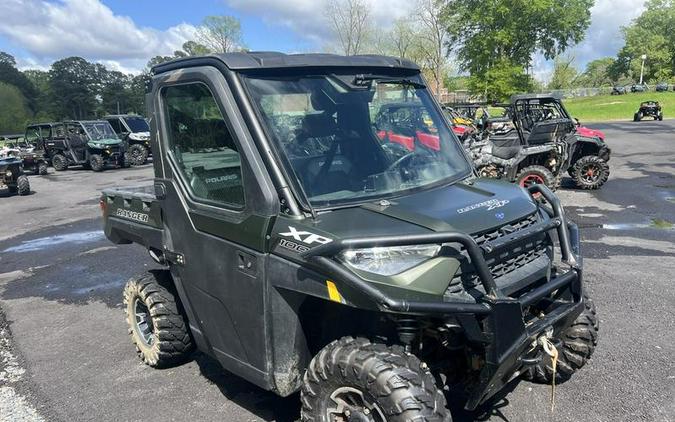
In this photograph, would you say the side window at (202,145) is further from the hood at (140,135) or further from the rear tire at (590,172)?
the hood at (140,135)

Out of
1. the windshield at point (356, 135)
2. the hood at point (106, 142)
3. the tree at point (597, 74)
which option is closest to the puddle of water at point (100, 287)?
the windshield at point (356, 135)

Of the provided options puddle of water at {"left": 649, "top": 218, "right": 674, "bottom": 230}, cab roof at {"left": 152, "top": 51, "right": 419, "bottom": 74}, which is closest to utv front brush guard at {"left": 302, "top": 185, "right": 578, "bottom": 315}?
cab roof at {"left": 152, "top": 51, "right": 419, "bottom": 74}

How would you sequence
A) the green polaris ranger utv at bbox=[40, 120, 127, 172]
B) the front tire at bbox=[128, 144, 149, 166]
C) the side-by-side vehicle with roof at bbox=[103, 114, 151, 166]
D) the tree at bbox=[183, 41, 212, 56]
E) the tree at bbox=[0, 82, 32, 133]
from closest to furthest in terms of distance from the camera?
the green polaris ranger utv at bbox=[40, 120, 127, 172] < the front tire at bbox=[128, 144, 149, 166] < the side-by-side vehicle with roof at bbox=[103, 114, 151, 166] < the tree at bbox=[183, 41, 212, 56] < the tree at bbox=[0, 82, 32, 133]

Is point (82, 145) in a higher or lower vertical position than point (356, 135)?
lower

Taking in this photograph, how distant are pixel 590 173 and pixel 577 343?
9.96m

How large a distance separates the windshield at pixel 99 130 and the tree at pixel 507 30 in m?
35.1

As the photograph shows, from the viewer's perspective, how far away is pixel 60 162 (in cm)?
2342

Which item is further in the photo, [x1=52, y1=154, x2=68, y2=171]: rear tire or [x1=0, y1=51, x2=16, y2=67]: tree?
[x1=0, y1=51, x2=16, y2=67]: tree

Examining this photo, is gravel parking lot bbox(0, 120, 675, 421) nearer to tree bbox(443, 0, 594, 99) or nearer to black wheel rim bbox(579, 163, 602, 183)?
black wheel rim bbox(579, 163, 602, 183)

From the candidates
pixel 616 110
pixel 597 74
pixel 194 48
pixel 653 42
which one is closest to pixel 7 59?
pixel 194 48

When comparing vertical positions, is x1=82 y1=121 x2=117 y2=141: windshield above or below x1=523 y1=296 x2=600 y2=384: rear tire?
above

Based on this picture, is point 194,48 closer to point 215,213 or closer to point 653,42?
point 215,213

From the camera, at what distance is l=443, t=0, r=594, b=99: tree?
49.8 meters

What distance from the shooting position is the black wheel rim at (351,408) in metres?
2.58
